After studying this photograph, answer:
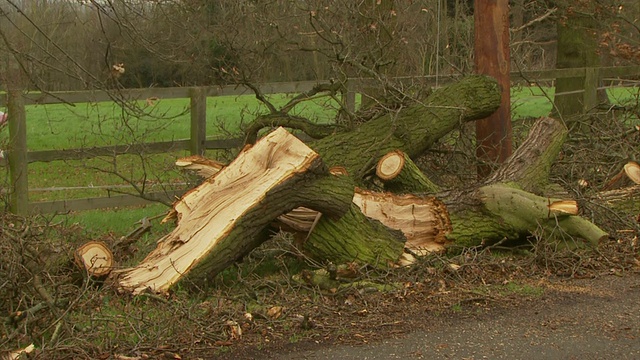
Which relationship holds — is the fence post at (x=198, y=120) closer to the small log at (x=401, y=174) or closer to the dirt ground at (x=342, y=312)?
the small log at (x=401, y=174)

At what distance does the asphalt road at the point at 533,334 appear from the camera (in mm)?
5184

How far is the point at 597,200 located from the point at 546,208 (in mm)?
1254

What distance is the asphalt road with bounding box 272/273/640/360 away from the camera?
5184 mm

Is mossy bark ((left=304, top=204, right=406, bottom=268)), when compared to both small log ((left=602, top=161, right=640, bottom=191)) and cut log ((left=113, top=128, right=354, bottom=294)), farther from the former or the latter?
small log ((left=602, top=161, right=640, bottom=191))

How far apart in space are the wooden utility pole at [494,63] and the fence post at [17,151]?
5483 millimetres

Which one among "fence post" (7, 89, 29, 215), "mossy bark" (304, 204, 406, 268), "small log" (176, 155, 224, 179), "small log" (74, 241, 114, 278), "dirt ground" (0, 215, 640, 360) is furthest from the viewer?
"fence post" (7, 89, 29, 215)

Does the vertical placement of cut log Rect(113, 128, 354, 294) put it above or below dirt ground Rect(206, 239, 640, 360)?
above

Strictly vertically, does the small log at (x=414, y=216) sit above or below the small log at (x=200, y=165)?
below

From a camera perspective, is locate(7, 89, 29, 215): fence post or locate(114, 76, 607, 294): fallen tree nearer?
locate(114, 76, 607, 294): fallen tree

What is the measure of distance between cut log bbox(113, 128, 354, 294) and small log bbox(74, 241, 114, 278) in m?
0.12

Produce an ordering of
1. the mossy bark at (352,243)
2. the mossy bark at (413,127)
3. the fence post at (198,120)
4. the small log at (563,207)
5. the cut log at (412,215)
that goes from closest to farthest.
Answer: the mossy bark at (352,243) < the small log at (563,207) < the cut log at (412,215) < the mossy bark at (413,127) < the fence post at (198,120)

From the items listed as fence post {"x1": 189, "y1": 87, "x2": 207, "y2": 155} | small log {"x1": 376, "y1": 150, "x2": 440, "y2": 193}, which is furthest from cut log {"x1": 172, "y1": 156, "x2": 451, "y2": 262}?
fence post {"x1": 189, "y1": 87, "x2": 207, "y2": 155}

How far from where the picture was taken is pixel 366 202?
7.71 m

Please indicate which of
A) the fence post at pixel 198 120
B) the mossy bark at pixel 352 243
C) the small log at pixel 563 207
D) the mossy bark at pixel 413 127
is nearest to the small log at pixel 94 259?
the mossy bark at pixel 352 243
